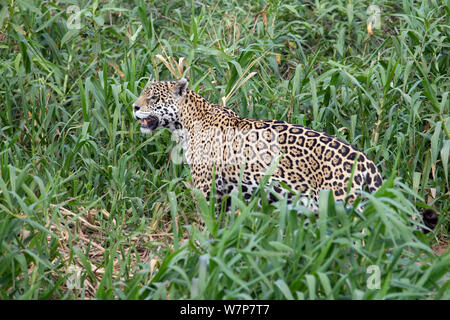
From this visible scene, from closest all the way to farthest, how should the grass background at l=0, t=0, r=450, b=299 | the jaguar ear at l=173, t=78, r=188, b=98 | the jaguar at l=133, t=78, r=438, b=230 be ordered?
the grass background at l=0, t=0, r=450, b=299 < the jaguar at l=133, t=78, r=438, b=230 < the jaguar ear at l=173, t=78, r=188, b=98

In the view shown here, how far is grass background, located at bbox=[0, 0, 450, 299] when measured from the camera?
4.29 metres

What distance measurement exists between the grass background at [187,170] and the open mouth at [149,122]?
1.13ft

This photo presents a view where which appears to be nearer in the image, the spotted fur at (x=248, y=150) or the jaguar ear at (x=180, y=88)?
the spotted fur at (x=248, y=150)

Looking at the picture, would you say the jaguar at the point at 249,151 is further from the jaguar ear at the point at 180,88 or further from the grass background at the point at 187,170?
the grass background at the point at 187,170

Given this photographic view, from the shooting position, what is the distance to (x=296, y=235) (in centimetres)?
436

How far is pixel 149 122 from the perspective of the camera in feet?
20.9

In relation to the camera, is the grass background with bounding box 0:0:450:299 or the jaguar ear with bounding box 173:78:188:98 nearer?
the grass background with bounding box 0:0:450:299

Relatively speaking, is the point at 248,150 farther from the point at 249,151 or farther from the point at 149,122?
the point at 149,122

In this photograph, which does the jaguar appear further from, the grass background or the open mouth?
the grass background

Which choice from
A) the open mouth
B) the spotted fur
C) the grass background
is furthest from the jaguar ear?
the grass background

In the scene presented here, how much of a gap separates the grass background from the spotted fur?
0.32 metres

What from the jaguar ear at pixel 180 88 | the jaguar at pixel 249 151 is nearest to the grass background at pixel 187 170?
the jaguar at pixel 249 151

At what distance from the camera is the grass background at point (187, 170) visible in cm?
429
